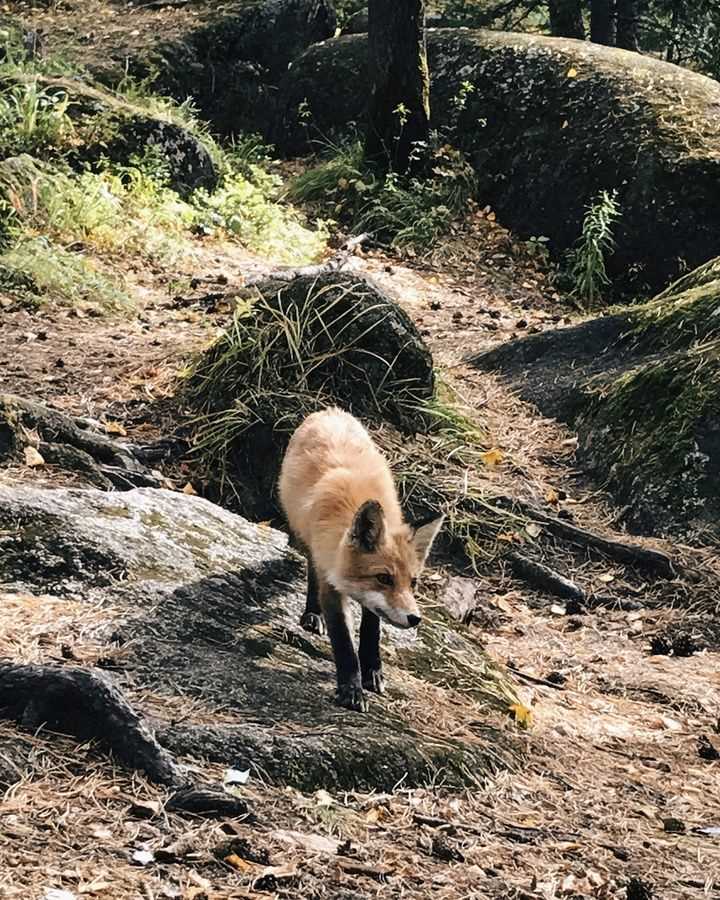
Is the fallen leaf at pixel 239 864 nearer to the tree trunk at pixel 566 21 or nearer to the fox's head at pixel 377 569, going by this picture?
the fox's head at pixel 377 569

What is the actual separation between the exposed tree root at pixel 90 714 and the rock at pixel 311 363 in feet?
12.4

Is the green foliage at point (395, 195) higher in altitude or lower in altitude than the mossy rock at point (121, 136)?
lower

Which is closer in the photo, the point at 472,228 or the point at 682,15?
the point at 472,228

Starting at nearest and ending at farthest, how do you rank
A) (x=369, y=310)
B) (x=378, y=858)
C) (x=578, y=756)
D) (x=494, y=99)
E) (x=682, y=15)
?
1. (x=378, y=858)
2. (x=578, y=756)
3. (x=369, y=310)
4. (x=494, y=99)
5. (x=682, y=15)

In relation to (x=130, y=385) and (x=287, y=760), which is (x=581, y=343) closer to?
(x=130, y=385)

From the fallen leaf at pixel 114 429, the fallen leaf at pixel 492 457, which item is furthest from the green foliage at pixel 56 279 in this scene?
the fallen leaf at pixel 492 457

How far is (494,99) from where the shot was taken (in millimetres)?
14586

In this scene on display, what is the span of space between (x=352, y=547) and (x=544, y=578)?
2.67 metres

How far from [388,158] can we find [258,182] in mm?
1731

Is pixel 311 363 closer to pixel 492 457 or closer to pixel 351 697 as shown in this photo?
pixel 492 457

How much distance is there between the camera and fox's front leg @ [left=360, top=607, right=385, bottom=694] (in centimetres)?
477

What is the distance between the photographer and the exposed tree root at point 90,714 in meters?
3.57

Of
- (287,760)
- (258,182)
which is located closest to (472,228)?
(258,182)

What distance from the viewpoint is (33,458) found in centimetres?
626
